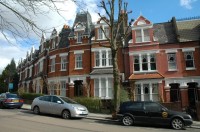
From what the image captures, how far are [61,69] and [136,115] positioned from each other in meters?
18.7

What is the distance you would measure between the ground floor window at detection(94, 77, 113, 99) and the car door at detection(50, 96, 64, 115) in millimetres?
11096

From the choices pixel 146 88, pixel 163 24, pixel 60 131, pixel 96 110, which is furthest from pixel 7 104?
pixel 163 24

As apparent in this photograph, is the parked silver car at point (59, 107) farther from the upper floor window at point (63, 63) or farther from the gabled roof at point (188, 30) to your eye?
the gabled roof at point (188, 30)

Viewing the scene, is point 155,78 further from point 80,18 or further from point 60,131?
point 60,131

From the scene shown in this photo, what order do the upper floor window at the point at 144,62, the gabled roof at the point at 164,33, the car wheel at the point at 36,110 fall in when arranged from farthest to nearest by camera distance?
the gabled roof at the point at 164,33 → the upper floor window at the point at 144,62 → the car wheel at the point at 36,110

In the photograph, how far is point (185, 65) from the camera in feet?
82.6

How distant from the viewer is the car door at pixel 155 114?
13.5m

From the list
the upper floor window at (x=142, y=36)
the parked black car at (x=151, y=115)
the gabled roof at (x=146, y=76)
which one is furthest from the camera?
the upper floor window at (x=142, y=36)

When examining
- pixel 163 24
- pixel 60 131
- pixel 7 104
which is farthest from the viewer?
pixel 163 24

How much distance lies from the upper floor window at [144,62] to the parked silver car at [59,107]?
12091mm

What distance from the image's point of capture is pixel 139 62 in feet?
87.1

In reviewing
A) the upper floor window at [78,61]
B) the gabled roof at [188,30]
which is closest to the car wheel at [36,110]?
the upper floor window at [78,61]

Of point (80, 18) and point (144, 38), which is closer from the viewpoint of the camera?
point (144, 38)

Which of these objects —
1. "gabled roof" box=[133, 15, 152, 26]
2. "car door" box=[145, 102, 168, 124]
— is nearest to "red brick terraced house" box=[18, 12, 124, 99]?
"gabled roof" box=[133, 15, 152, 26]
